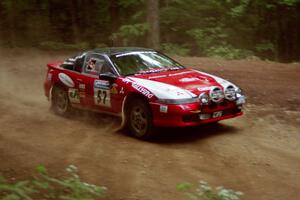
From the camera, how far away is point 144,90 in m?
9.34

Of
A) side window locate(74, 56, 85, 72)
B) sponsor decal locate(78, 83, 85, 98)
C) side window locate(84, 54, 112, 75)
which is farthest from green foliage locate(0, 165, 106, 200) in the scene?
side window locate(74, 56, 85, 72)

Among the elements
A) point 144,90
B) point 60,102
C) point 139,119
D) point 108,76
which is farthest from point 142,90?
point 60,102

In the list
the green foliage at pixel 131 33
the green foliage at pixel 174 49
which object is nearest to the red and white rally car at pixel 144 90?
the green foliage at pixel 174 49

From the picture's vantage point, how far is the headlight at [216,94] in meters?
9.27

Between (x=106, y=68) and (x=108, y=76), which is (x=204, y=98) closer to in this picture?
(x=108, y=76)

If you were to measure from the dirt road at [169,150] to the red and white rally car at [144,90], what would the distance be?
0.42 m

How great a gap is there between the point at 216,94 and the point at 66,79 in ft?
12.3

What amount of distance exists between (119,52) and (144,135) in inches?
83.1

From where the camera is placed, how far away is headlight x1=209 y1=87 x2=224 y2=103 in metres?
9.27

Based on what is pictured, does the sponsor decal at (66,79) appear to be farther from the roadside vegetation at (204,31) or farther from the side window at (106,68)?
the roadside vegetation at (204,31)

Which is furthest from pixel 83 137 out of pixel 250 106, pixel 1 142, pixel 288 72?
pixel 288 72

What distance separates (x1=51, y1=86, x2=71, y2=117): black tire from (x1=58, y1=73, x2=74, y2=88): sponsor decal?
0.76ft

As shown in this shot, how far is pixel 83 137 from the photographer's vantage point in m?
9.76

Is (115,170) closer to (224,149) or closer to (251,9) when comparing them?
(224,149)
